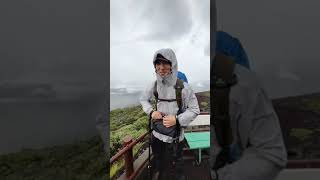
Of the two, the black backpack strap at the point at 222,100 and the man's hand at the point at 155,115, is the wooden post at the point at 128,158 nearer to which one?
the man's hand at the point at 155,115

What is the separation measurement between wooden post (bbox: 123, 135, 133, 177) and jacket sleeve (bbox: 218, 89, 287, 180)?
2.32 ft

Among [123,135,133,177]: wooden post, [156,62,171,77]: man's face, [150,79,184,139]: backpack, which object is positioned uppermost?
[156,62,171,77]: man's face

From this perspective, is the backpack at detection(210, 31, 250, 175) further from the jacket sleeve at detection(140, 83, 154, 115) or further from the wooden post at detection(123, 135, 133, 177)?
the wooden post at detection(123, 135, 133, 177)

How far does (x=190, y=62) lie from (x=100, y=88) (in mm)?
639

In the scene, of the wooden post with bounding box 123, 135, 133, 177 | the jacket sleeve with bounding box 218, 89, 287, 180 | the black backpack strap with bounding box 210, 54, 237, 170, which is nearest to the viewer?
the jacket sleeve with bounding box 218, 89, 287, 180

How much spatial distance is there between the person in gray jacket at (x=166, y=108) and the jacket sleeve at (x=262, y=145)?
1.28ft

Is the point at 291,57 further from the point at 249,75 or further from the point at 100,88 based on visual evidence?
the point at 100,88

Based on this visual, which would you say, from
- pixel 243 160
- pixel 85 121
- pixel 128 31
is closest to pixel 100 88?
pixel 85 121

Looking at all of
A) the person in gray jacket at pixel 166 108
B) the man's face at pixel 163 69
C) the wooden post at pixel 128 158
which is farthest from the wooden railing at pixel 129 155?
the man's face at pixel 163 69

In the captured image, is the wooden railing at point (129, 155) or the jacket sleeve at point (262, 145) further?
the wooden railing at point (129, 155)

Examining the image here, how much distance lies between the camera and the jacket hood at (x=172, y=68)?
2.37 meters

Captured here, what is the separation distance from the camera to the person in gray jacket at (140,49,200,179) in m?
2.38

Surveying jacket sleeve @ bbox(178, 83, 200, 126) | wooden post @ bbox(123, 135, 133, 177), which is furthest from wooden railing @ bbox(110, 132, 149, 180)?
jacket sleeve @ bbox(178, 83, 200, 126)

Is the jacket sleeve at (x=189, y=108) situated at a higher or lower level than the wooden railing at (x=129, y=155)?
higher
